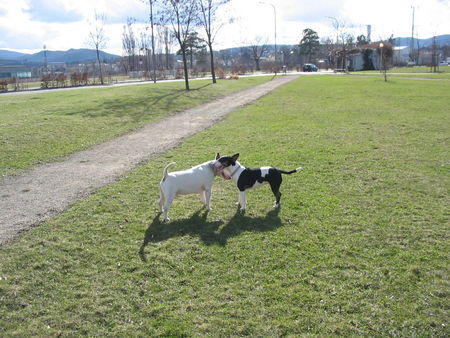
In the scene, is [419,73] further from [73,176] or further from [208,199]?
[208,199]

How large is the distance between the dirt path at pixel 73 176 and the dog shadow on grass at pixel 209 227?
6.49ft

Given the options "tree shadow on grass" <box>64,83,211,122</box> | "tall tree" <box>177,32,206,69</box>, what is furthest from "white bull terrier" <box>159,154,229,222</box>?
"tall tree" <box>177,32,206,69</box>

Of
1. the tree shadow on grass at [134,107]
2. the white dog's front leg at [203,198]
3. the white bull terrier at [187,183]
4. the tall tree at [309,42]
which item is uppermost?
the tall tree at [309,42]

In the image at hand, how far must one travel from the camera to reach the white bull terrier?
18.7ft

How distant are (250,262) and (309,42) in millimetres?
103655

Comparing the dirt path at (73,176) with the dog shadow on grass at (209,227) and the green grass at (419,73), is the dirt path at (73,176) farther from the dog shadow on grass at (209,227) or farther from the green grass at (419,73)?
the green grass at (419,73)

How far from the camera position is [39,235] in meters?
5.52

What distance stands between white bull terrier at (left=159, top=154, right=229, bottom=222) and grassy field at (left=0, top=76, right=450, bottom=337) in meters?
0.29

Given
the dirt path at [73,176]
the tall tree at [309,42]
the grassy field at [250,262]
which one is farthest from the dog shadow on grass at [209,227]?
the tall tree at [309,42]

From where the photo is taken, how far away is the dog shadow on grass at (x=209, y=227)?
5.32 m

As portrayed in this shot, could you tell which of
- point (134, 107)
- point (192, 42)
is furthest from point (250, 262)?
point (192, 42)

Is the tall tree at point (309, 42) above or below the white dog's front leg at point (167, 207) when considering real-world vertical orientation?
above

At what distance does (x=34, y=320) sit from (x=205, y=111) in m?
15.5

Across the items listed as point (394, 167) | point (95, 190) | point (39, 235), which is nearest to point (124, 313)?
point (39, 235)
